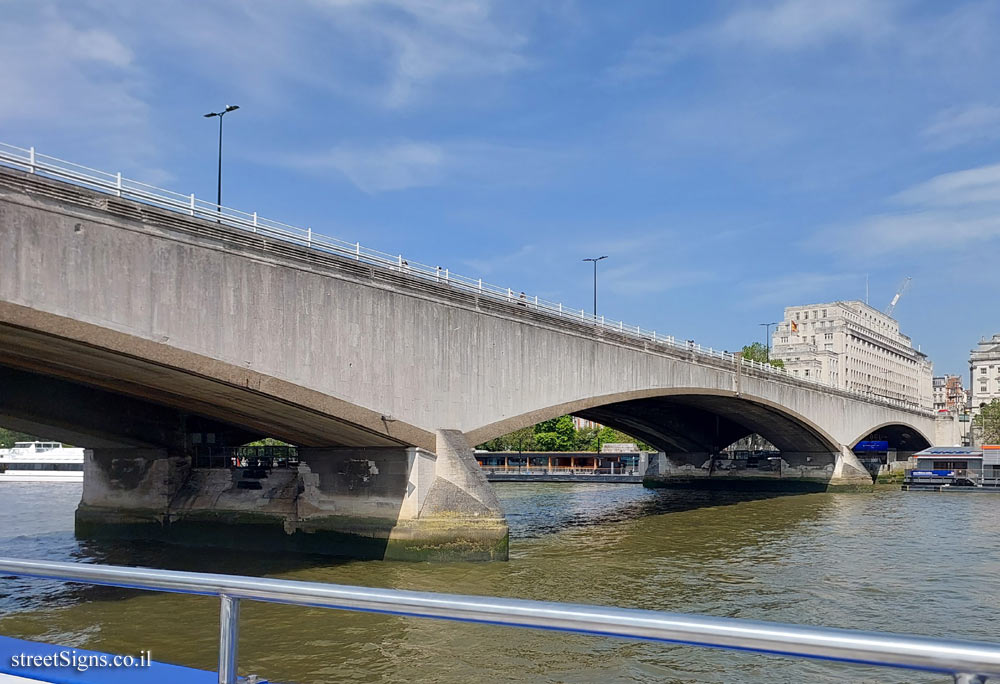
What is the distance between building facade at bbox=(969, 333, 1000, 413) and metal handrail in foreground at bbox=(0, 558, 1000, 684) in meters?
157

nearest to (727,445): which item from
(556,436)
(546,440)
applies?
(556,436)

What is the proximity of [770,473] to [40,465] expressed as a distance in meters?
69.9

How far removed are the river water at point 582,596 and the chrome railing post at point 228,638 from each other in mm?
11863

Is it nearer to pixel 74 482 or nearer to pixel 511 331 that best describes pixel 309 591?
pixel 511 331

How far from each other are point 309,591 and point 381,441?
25377mm

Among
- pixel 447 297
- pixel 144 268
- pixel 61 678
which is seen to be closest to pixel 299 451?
pixel 447 297

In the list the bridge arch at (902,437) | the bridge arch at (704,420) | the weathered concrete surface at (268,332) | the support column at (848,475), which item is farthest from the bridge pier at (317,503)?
the bridge arch at (902,437)

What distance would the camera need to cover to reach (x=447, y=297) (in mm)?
30641

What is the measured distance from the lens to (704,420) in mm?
68625

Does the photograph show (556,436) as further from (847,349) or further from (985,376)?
(985,376)

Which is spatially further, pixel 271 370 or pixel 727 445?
pixel 727 445

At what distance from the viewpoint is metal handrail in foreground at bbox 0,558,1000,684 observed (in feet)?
7.78

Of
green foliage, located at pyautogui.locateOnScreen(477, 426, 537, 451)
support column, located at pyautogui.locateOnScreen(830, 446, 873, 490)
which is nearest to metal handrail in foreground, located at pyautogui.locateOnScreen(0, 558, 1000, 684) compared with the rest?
support column, located at pyautogui.locateOnScreen(830, 446, 873, 490)

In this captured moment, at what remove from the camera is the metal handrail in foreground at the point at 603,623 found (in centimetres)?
237
